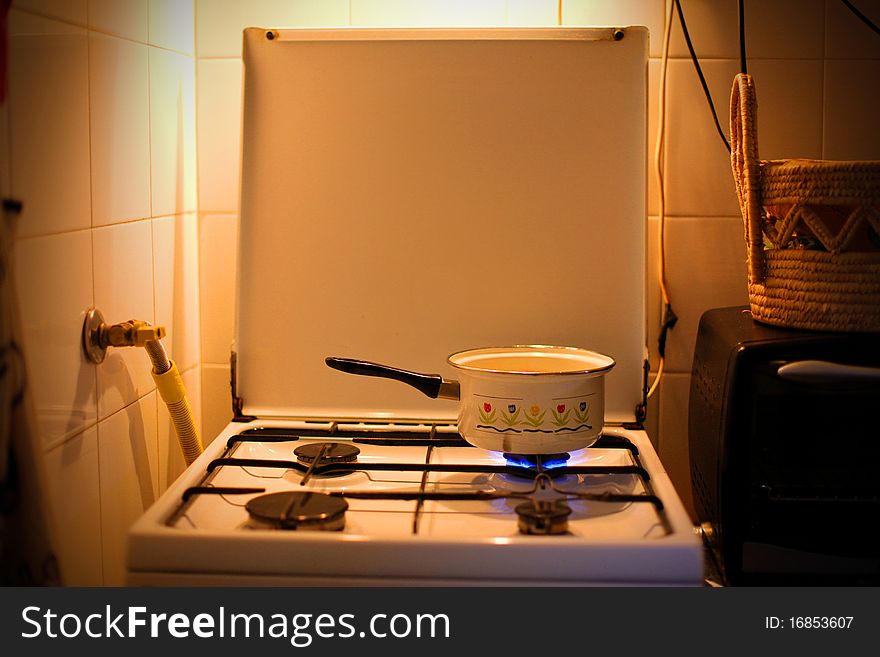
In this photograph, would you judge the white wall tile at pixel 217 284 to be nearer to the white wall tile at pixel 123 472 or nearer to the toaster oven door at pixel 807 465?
the white wall tile at pixel 123 472

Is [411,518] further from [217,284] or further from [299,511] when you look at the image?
[217,284]

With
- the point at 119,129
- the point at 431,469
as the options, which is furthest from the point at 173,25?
the point at 431,469

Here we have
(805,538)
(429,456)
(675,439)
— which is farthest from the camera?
(675,439)

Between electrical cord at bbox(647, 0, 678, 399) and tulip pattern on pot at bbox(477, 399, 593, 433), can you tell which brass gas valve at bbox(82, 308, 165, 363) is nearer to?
tulip pattern on pot at bbox(477, 399, 593, 433)

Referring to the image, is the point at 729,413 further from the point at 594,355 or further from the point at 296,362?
the point at 296,362

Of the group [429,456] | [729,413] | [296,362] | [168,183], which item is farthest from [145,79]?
[729,413]

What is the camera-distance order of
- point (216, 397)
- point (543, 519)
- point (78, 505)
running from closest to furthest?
point (543, 519) < point (78, 505) < point (216, 397)

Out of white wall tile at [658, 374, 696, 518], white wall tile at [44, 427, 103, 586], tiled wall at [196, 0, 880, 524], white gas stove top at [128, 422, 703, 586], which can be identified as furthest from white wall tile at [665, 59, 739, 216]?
white wall tile at [44, 427, 103, 586]

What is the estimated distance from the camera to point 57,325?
3.24ft

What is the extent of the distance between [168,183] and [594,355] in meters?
0.59

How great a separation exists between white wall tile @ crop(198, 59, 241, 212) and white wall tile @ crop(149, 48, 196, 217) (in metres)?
0.01

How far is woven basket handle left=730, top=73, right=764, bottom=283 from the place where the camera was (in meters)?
1.07

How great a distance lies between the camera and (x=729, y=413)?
1.01m

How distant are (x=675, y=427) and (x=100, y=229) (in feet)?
2.64
